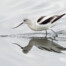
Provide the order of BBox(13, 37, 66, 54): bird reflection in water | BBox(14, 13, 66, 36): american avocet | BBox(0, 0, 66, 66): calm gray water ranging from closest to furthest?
BBox(0, 0, 66, 66): calm gray water → BBox(13, 37, 66, 54): bird reflection in water → BBox(14, 13, 66, 36): american avocet

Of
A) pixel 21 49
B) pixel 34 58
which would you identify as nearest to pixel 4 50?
pixel 21 49

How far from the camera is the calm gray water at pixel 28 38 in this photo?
1120 cm

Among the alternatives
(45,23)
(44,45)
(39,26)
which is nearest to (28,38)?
(39,26)

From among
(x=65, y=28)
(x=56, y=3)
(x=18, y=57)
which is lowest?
(x=56, y=3)

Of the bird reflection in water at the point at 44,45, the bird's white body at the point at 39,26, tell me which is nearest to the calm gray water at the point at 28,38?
the bird reflection in water at the point at 44,45

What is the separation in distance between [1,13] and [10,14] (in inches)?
14.6

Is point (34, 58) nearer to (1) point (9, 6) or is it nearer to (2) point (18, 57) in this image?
(2) point (18, 57)

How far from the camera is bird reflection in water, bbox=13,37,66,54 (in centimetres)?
1179

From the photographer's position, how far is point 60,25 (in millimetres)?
14219

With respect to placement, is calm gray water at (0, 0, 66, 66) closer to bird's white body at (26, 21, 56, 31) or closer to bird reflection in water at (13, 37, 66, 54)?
bird reflection in water at (13, 37, 66, 54)

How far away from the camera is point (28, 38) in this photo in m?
13.2

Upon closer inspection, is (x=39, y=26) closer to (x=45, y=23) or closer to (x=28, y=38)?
(x=45, y=23)

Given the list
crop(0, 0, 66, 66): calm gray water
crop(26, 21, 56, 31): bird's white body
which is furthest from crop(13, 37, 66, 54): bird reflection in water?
crop(26, 21, 56, 31): bird's white body

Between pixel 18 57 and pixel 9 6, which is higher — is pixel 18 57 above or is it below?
above
